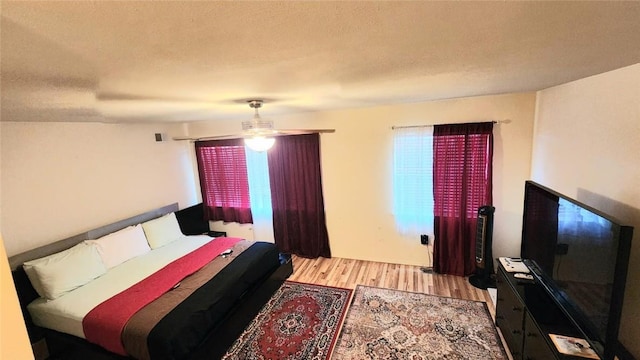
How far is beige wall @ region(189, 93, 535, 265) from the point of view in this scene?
121 inches

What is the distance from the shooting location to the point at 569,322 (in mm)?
1751

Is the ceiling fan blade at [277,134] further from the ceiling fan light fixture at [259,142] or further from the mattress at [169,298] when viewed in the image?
the mattress at [169,298]

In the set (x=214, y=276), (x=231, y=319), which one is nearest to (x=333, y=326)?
(x=231, y=319)

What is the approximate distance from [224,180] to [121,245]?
1.70 m

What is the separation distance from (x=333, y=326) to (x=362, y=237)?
58.4 inches

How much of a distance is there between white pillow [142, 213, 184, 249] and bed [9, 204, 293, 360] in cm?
9

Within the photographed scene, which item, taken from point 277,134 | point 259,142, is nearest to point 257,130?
point 259,142

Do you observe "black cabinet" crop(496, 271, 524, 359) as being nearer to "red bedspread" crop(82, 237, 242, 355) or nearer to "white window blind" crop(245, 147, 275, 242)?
"red bedspread" crop(82, 237, 242, 355)

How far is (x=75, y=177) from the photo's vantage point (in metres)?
3.11

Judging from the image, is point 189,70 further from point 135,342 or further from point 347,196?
point 347,196

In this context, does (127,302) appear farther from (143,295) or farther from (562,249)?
(562,249)

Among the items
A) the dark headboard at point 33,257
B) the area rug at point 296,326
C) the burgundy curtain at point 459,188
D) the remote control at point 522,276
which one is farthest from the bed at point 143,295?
the remote control at point 522,276

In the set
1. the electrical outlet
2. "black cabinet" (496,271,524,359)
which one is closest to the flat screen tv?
the electrical outlet

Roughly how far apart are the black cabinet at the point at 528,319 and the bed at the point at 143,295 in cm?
233
